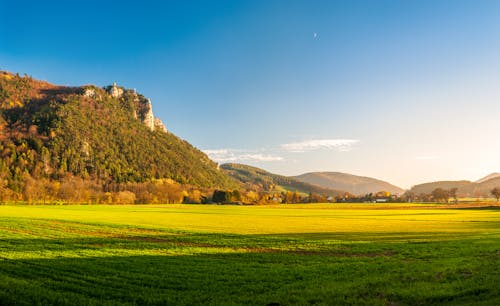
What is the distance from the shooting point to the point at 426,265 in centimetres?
2008

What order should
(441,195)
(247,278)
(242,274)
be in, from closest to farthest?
(247,278) < (242,274) < (441,195)

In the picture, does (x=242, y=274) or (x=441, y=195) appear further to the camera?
(x=441, y=195)

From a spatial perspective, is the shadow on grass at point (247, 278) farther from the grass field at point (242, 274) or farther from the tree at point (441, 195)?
the tree at point (441, 195)

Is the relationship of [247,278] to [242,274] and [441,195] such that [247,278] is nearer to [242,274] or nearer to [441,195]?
[242,274]

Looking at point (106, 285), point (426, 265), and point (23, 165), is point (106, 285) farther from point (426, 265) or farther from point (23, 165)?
point (23, 165)

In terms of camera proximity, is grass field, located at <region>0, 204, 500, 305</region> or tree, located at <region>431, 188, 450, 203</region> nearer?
grass field, located at <region>0, 204, 500, 305</region>

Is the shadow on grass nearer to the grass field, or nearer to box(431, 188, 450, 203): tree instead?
the grass field

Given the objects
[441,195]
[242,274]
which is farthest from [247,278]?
[441,195]

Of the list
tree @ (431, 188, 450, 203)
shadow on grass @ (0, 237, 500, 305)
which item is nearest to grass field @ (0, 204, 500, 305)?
shadow on grass @ (0, 237, 500, 305)

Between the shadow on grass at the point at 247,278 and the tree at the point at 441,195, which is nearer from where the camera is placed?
the shadow on grass at the point at 247,278

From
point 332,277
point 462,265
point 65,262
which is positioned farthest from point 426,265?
point 65,262

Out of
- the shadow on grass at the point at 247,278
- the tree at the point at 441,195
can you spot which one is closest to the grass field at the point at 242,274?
the shadow on grass at the point at 247,278

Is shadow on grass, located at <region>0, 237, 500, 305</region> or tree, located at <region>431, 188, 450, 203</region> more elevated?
tree, located at <region>431, 188, 450, 203</region>

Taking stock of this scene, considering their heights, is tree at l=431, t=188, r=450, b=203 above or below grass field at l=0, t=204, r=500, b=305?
above
